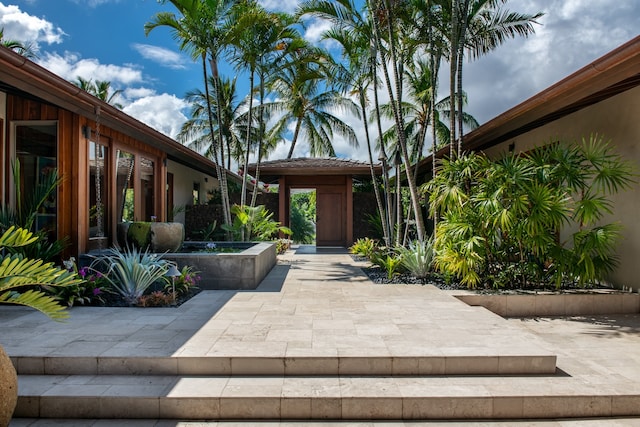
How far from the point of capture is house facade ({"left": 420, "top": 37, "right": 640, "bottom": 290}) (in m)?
4.93

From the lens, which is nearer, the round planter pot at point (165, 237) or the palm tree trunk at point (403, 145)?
the round planter pot at point (165, 237)

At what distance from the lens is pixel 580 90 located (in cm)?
555

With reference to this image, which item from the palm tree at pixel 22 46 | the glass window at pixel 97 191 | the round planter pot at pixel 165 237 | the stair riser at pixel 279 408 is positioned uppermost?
the palm tree at pixel 22 46

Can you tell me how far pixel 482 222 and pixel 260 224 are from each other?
6220mm

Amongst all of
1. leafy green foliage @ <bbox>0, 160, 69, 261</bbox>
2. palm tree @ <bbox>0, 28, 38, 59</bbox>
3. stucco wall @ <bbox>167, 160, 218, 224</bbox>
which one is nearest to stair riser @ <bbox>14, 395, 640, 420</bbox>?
leafy green foliage @ <bbox>0, 160, 69, 261</bbox>

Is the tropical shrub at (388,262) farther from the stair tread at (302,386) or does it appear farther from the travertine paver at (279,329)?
the stair tread at (302,386)

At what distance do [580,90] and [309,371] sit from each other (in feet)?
16.9

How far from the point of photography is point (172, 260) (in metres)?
6.42

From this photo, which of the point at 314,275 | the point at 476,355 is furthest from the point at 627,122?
the point at 314,275

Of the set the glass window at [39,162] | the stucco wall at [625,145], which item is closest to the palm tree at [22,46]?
the glass window at [39,162]

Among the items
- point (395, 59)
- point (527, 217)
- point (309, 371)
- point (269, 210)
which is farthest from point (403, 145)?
point (269, 210)

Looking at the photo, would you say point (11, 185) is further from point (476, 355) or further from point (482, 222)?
point (482, 222)

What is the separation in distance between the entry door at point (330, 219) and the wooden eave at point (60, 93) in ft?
22.7

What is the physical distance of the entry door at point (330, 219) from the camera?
15.0 metres
